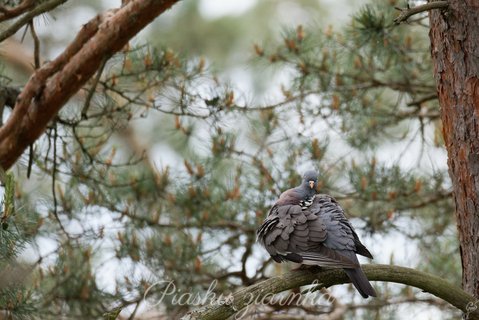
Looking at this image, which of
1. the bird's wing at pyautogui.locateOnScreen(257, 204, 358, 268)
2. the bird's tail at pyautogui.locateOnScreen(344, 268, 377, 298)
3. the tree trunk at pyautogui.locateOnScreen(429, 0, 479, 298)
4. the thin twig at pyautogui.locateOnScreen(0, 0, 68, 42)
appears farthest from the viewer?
the thin twig at pyautogui.locateOnScreen(0, 0, 68, 42)

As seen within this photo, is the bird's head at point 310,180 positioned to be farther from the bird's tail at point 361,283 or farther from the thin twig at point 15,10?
the thin twig at point 15,10

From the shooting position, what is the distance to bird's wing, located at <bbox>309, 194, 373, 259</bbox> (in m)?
2.35

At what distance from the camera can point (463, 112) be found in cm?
243

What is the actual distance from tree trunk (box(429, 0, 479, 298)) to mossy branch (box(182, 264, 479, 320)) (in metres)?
0.23

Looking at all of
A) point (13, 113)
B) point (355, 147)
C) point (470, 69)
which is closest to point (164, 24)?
point (355, 147)

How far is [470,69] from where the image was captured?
244 cm

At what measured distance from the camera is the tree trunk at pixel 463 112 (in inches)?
94.5

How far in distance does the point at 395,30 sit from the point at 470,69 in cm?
130

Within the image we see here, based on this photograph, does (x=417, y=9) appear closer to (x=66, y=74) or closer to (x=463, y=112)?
(x=463, y=112)

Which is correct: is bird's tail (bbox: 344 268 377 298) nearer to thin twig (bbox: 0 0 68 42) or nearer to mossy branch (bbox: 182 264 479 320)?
mossy branch (bbox: 182 264 479 320)

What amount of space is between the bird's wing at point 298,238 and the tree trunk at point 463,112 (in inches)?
16.4

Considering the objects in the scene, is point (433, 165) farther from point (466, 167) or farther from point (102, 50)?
point (102, 50)

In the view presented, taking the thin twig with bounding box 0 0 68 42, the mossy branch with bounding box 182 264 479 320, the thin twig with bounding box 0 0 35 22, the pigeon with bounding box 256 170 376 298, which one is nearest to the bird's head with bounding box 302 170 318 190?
the pigeon with bounding box 256 170 376 298

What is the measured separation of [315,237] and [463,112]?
23.7 inches
